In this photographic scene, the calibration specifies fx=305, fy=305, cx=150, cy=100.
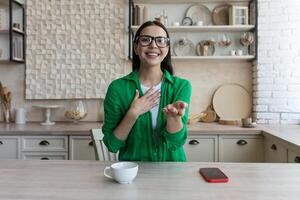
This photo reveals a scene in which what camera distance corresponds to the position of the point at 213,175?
1.13 meters

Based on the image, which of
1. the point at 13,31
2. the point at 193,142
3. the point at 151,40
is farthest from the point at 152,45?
the point at 13,31

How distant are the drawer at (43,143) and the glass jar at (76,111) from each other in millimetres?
454

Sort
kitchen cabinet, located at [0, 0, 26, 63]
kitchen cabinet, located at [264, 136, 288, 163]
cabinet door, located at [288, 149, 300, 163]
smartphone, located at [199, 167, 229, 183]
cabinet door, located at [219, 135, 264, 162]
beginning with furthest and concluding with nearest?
kitchen cabinet, located at [0, 0, 26, 63] < cabinet door, located at [219, 135, 264, 162] < kitchen cabinet, located at [264, 136, 288, 163] < cabinet door, located at [288, 149, 300, 163] < smartphone, located at [199, 167, 229, 183]

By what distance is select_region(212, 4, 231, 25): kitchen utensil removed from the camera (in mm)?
3215

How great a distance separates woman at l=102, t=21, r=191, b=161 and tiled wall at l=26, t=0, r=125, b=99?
71.7 inches

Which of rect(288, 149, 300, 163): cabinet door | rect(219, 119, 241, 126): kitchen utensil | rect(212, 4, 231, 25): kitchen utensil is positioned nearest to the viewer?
rect(288, 149, 300, 163): cabinet door

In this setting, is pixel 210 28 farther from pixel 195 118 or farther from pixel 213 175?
pixel 213 175

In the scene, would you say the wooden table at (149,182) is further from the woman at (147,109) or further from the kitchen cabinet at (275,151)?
the kitchen cabinet at (275,151)

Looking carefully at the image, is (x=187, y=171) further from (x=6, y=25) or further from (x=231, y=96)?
(x=6, y=25)

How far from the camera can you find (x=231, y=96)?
10.7 feet

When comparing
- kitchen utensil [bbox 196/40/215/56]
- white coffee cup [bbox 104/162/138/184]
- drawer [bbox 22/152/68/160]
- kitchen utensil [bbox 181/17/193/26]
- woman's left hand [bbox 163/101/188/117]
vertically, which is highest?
kitchen utensil [bbox 181/17/193/26]

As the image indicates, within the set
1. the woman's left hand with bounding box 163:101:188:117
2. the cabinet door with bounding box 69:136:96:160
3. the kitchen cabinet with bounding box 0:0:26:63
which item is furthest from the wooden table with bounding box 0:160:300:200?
the kitchen cabinet with bounding box 0:0:26:63

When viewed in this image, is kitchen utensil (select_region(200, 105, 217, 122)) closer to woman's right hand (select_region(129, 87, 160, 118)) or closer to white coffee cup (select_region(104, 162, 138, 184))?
woman's right hand (select_region(129, 87, 160, 118))

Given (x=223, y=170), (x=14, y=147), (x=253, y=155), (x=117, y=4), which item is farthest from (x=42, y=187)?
(x=117, y=4)
